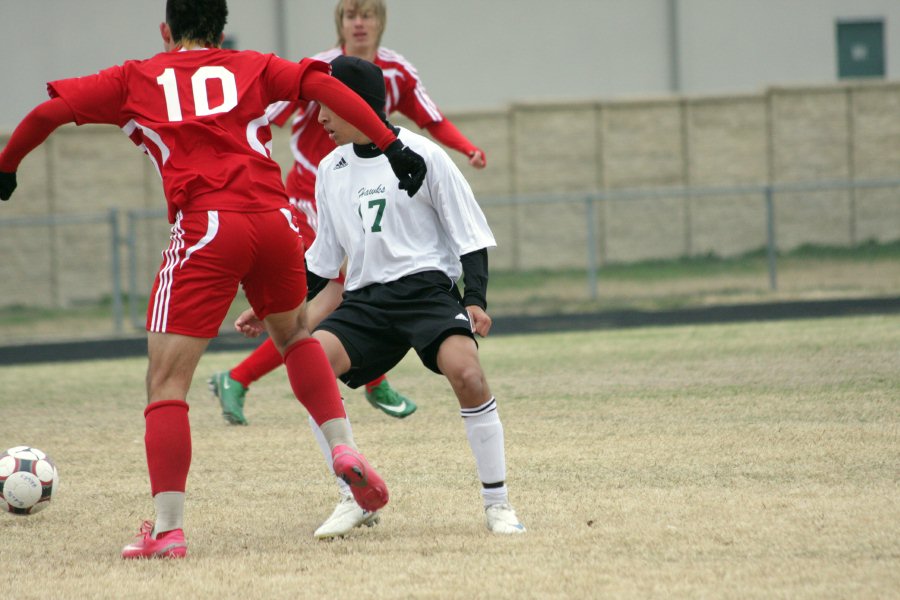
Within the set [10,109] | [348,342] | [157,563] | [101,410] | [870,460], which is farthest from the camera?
[10,109]

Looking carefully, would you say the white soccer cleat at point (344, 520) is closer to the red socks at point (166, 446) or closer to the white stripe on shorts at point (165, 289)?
the red socks at point (166, 446)

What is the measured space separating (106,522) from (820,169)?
1757 cm

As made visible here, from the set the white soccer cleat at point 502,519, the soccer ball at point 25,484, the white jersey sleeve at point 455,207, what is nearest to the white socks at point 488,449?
the white soccer cleat at point 502,519

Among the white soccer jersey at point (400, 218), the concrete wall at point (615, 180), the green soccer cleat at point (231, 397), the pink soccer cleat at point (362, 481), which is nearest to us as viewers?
the pink soccer cleat at point (362, 481)

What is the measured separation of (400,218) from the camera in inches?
195

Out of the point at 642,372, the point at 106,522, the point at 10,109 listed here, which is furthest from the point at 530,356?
the point at 10,109

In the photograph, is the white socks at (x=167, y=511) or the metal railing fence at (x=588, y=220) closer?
the white socks at (x=167, y=511)

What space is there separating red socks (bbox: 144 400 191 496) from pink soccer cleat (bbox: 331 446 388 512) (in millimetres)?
536

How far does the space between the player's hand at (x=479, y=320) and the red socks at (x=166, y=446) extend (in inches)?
42.9

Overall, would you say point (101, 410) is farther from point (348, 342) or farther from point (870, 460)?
point (870, 460)

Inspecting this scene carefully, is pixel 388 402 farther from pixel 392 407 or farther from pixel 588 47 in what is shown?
pixel 588 47

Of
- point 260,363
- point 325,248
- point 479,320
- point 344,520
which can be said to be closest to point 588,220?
point 260,363

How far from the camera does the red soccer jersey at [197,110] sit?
171 inches

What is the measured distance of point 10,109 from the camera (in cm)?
2400
